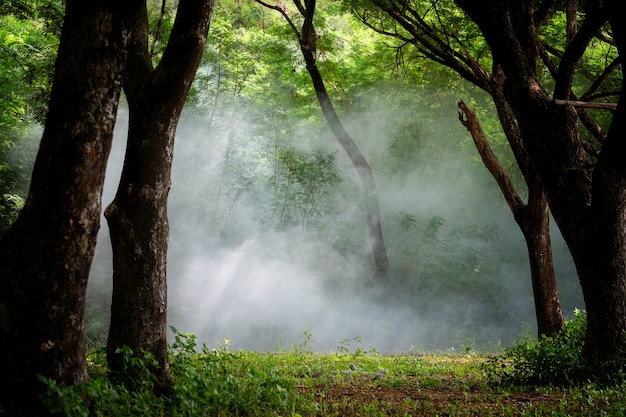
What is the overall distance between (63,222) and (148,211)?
139 centimetres

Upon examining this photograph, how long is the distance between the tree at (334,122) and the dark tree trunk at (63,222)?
9.32 meters

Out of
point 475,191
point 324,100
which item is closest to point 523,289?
point 475,191

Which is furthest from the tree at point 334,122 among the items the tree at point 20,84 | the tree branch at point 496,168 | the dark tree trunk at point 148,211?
the dark tree trunk at point 148,211

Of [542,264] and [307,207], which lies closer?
[542,264]

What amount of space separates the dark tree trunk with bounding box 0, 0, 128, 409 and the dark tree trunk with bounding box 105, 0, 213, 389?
1177 millimetres

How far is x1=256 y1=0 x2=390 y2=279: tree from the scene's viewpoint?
13133 millimetres

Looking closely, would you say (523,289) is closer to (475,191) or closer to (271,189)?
(475,191)

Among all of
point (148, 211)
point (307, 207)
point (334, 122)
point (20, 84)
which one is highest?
point (307, 207)

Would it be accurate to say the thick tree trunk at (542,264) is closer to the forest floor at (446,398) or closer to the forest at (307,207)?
the forest at (307,207)

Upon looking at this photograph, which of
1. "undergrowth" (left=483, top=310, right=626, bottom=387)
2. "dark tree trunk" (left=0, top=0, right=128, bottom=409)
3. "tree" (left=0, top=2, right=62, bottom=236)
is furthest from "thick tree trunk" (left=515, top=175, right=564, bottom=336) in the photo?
"tree" (left=0, top=2, right=62, bottom=236)

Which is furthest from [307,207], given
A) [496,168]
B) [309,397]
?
[309,397]

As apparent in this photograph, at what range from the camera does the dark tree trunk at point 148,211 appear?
4852 mm

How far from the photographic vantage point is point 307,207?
20.5m

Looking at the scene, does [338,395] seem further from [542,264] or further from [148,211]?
[542,264]
